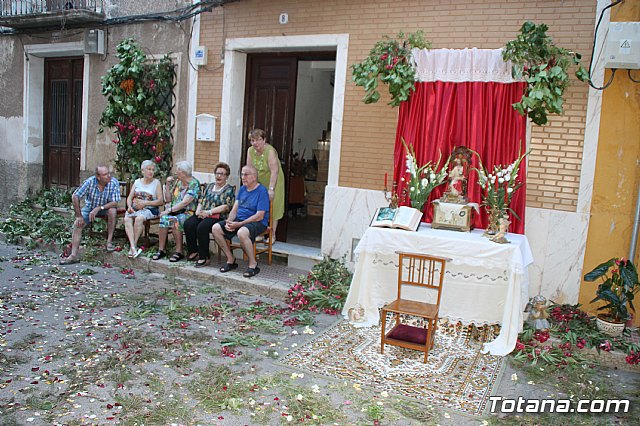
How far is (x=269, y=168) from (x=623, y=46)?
4394 millimetres

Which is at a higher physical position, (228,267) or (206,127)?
(206,127)

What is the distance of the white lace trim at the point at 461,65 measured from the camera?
240 inches

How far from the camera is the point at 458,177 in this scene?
19.8ft

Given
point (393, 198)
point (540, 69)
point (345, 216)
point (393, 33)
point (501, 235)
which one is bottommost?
point (345, 216)

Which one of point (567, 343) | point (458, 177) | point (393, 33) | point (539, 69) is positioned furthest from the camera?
point (393, 33)

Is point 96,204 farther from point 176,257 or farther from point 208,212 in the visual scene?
point 208,212

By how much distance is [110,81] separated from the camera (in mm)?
8773

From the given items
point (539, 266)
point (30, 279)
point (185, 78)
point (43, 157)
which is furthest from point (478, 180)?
point (43, 157)

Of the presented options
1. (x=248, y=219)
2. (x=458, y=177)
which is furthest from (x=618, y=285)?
(x=248, y=219)

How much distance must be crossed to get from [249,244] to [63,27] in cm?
617

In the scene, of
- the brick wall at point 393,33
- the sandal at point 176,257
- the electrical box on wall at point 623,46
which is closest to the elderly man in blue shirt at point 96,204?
the sandal at point 176,257

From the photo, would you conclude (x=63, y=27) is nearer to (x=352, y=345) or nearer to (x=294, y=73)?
(x=294, y=73)

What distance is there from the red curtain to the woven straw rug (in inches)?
63.7

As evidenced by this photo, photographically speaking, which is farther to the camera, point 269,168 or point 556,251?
point 269,168
